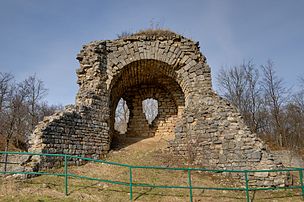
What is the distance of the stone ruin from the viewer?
8.34m

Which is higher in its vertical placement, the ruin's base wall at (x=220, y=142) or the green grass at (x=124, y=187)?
the ruin's base wall at (x=220, y=142)

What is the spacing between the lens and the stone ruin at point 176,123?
8344mm

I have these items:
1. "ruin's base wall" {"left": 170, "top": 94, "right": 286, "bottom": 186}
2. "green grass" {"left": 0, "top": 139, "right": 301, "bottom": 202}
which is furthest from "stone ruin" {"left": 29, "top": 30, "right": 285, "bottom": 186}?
"green grass" {"left": 0, "top": 139, "right": 301, "bottom": 202}

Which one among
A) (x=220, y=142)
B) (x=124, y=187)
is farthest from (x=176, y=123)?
(x=124, y=187)

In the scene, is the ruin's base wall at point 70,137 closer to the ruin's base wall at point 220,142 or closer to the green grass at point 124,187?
the green grass at point 124,187

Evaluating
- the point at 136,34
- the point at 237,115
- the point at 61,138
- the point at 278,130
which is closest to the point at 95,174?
the point at 61,138

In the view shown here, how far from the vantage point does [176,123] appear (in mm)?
11086

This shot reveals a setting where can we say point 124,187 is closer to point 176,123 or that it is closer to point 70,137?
point 70,137

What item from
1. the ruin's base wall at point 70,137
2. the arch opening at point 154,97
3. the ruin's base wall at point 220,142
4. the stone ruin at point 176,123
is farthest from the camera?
the arch opening at point 154,97

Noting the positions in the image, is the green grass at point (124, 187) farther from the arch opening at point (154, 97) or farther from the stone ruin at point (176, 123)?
the arch opening at point (154, 97)

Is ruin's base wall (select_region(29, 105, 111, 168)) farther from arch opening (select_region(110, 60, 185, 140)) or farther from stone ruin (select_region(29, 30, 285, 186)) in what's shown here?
arch opening (select_region(110, 60, 185, 140))

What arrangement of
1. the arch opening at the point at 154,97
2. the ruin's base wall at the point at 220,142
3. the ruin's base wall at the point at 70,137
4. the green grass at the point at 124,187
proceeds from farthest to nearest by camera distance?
1. the arch opening at the point at 154,97
2. the ruin's base wall at the point at 220,142
3. the ruin's base wall at the point at 70,137
4. the green grass at the point at 124,187

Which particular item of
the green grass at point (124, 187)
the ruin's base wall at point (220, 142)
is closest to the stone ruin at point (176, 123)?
the ruin's base wall at point (220, 142)

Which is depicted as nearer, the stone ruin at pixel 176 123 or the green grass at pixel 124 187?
the green grass at pixel 124 187
